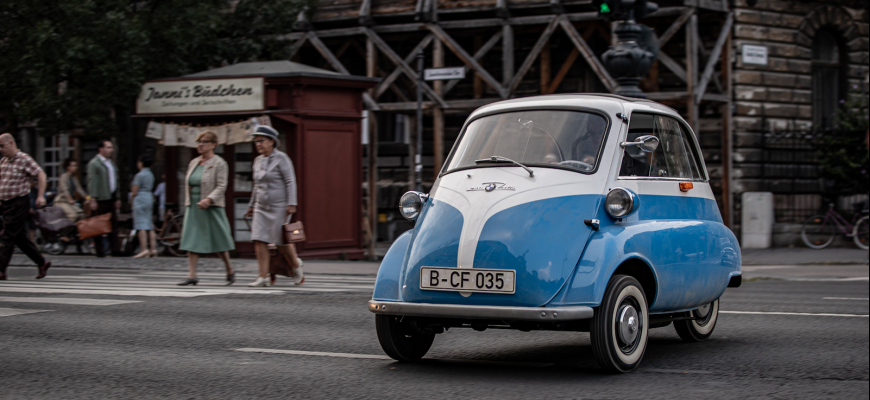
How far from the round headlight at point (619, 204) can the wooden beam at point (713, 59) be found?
13676 mm

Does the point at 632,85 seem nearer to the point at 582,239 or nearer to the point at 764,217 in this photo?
the point at 582,239

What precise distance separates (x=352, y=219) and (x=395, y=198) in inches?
263

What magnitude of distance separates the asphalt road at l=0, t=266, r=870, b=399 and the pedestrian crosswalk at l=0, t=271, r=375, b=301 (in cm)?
57

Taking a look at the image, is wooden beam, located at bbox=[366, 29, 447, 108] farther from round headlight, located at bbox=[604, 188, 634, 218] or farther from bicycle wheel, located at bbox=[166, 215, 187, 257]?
round headlight, located at bbox=[604, 188, 634, 218]

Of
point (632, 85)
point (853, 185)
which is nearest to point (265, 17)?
point (632, 85)

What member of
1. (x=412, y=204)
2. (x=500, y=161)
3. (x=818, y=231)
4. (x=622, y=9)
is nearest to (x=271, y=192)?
(x=622, y=9)

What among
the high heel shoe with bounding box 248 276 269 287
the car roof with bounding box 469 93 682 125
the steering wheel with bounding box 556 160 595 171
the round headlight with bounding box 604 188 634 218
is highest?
Result: the car roof with bounding box 469 93 682 125

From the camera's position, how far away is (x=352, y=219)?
1800cm

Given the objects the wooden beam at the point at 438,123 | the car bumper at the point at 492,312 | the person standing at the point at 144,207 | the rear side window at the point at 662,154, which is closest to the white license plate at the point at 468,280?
the car bumper at the point at 492,312

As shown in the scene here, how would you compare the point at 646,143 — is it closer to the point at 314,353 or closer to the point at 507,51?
the point at 314,353

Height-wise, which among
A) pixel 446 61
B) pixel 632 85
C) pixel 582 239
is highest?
pixel 446 61

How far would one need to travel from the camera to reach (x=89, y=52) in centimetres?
1814

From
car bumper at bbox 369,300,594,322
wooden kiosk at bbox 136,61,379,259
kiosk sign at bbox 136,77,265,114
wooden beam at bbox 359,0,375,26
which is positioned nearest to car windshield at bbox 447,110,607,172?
car bumper at bbox 369,300,594,322

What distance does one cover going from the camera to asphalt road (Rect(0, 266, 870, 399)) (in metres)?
5.61
